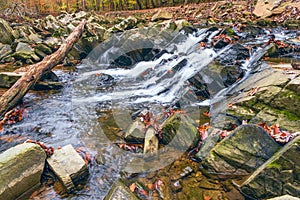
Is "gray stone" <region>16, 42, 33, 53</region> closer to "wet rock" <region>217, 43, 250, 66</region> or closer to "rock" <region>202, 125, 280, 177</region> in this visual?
"wet rock" <region>217, 43, 250, 66</region>

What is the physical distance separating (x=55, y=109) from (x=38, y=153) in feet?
9.84

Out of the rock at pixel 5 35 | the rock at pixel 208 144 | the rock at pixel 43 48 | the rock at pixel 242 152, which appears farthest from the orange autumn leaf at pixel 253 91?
the rock at pixel 5 35

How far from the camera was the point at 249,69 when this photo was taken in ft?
21.7

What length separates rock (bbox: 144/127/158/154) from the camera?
4125 mm

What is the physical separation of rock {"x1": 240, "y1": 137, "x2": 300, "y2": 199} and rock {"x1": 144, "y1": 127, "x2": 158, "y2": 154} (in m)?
1.76

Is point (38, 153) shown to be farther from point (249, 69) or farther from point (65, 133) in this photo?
point (249, 69)

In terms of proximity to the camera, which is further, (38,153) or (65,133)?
(65,133)

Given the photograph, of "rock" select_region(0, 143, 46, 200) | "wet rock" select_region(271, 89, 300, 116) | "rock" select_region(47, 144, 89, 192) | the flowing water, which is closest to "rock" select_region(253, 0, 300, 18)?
the flowing water

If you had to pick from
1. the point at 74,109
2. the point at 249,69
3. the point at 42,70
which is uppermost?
the point at 42,70

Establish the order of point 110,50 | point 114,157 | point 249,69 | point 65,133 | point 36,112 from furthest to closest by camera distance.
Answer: point 110,50 → point 249,69 → point 36,112 → point 65,133 → point 114,157

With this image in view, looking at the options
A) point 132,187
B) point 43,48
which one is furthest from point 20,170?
point 43,48

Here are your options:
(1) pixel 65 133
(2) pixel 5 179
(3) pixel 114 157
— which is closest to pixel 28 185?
(2) pixel 5 179

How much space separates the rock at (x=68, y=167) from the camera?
3246 millimetres

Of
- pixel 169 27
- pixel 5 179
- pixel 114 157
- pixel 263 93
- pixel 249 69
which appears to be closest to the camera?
pixel 5 179
